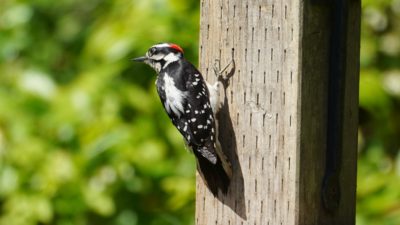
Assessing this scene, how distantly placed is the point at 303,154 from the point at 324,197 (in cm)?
18

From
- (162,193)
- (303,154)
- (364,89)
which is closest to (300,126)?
(303,154)

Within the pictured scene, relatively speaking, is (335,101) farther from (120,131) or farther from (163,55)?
(120,131)

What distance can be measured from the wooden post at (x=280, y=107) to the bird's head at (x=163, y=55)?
1.49 ft

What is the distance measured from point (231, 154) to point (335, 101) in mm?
455

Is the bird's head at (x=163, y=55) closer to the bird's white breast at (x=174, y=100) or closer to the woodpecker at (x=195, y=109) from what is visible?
the woodpecker at (x=195, y=109)

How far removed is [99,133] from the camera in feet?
17.5

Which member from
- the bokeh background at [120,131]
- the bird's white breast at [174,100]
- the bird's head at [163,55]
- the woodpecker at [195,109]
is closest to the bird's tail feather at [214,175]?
the woodpecker at [195,109]

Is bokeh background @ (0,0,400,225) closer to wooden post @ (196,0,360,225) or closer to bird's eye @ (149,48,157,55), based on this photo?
bird's eye @ (149,48,157,55)

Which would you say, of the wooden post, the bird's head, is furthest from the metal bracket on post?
the bird's head

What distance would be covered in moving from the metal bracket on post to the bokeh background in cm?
164

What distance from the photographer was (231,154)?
141 inches

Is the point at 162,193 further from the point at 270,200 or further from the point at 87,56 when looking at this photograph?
the point at 270,200

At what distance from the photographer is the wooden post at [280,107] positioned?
3.29 metres

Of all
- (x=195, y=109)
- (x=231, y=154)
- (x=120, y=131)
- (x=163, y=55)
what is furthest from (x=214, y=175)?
(x=120, y=131)
